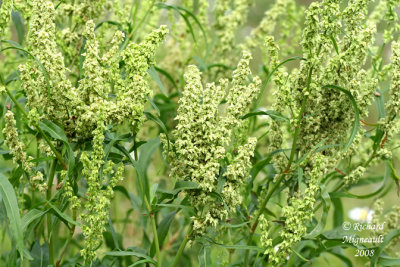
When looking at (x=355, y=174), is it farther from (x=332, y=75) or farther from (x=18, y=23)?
(x=18, y=23)

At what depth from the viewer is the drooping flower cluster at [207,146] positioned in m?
1.64

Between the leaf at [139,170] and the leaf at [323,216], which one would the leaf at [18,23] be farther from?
the leaf at [323,216]

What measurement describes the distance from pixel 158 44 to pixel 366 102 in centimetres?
79

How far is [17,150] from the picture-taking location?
175cm

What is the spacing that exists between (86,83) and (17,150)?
0.33 m

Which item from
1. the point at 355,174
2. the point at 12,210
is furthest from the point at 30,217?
the point at 355,174

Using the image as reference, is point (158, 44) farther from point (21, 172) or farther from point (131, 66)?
point (21, 172)

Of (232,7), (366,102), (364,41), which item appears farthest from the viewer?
(232,7)

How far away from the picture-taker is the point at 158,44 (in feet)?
5.57

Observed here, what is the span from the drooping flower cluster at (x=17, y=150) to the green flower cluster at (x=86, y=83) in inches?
3.4

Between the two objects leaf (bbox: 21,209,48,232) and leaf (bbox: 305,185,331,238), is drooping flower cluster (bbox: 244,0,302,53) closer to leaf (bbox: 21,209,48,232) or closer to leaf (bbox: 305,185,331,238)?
leaf (bbox: 305,185,331,238)

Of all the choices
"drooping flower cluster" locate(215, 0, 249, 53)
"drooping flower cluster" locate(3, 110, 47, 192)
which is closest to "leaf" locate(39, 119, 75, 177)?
"drooping flower cluster" locate(3, 110, 47, 192)

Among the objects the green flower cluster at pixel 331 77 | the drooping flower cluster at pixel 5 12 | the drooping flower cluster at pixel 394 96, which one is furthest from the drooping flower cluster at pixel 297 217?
the drooping flower cluster at pixel 5 12

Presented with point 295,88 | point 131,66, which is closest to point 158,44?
point 131,66
